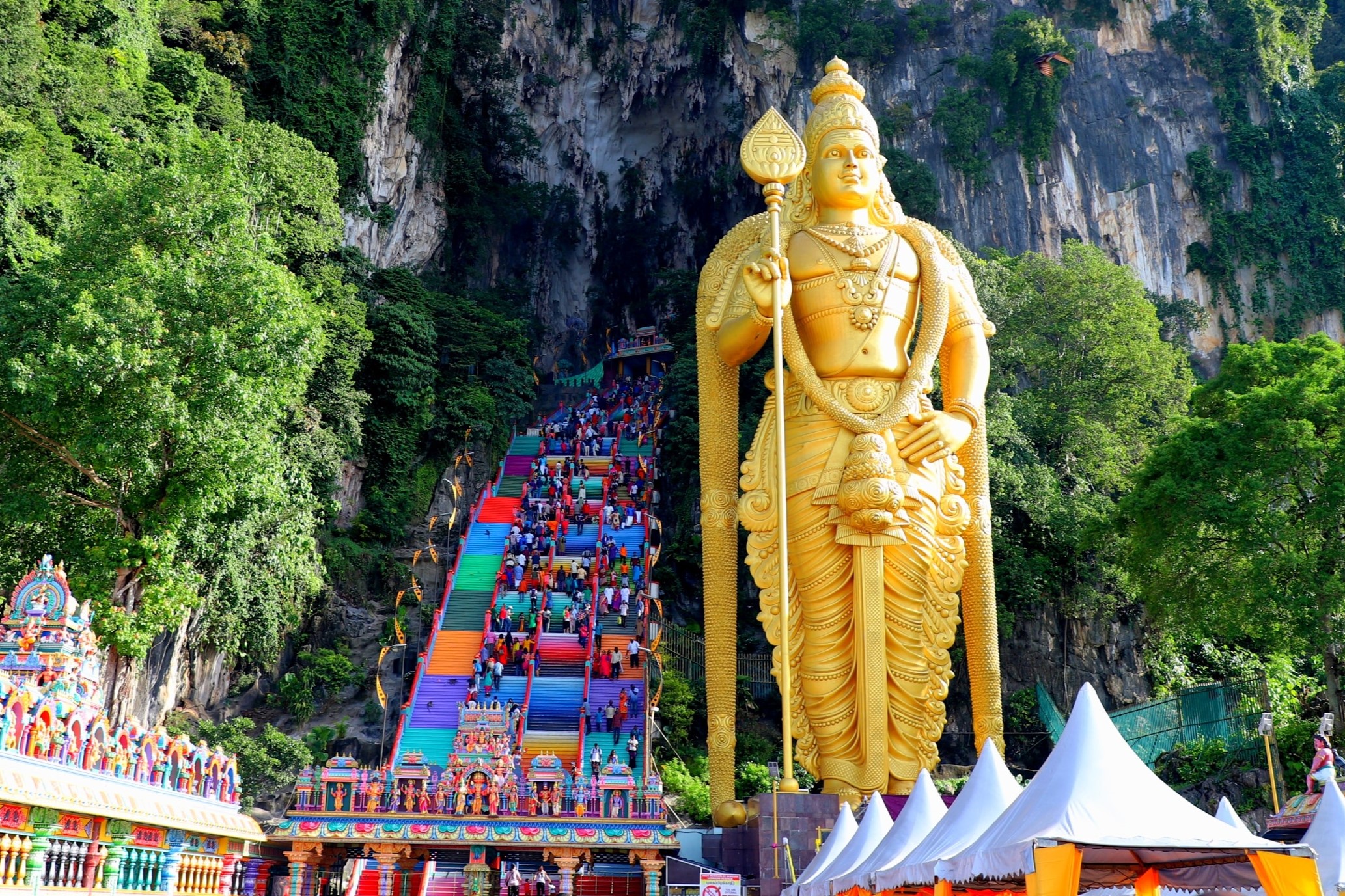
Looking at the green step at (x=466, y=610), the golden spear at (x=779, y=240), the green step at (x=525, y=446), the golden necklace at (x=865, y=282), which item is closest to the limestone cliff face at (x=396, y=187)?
the green step at (x=525, y=446)

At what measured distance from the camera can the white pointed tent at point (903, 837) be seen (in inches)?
225

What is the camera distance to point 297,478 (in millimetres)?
15398

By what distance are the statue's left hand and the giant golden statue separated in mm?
15

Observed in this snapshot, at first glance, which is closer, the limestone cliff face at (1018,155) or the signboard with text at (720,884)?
the signboard with text at (720,884)

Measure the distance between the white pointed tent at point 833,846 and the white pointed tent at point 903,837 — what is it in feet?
1.49

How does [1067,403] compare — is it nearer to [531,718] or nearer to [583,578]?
[583,578]

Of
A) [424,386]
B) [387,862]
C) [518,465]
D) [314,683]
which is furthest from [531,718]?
[518,465]

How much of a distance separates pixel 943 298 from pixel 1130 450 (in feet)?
35.6

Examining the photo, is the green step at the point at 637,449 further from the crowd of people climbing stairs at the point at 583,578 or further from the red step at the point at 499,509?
the red step at the point at 499,509

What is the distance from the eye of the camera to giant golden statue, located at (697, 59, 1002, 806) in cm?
928

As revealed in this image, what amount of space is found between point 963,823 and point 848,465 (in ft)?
14.2

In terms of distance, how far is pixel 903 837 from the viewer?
588cm

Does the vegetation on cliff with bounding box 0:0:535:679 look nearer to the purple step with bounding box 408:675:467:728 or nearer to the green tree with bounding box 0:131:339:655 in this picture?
the green tree with bounding box 0:131:339:655

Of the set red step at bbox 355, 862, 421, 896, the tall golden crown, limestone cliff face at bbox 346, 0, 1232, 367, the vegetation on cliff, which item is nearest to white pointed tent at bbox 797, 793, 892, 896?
red step at bbox 355, 862, 421, 896
